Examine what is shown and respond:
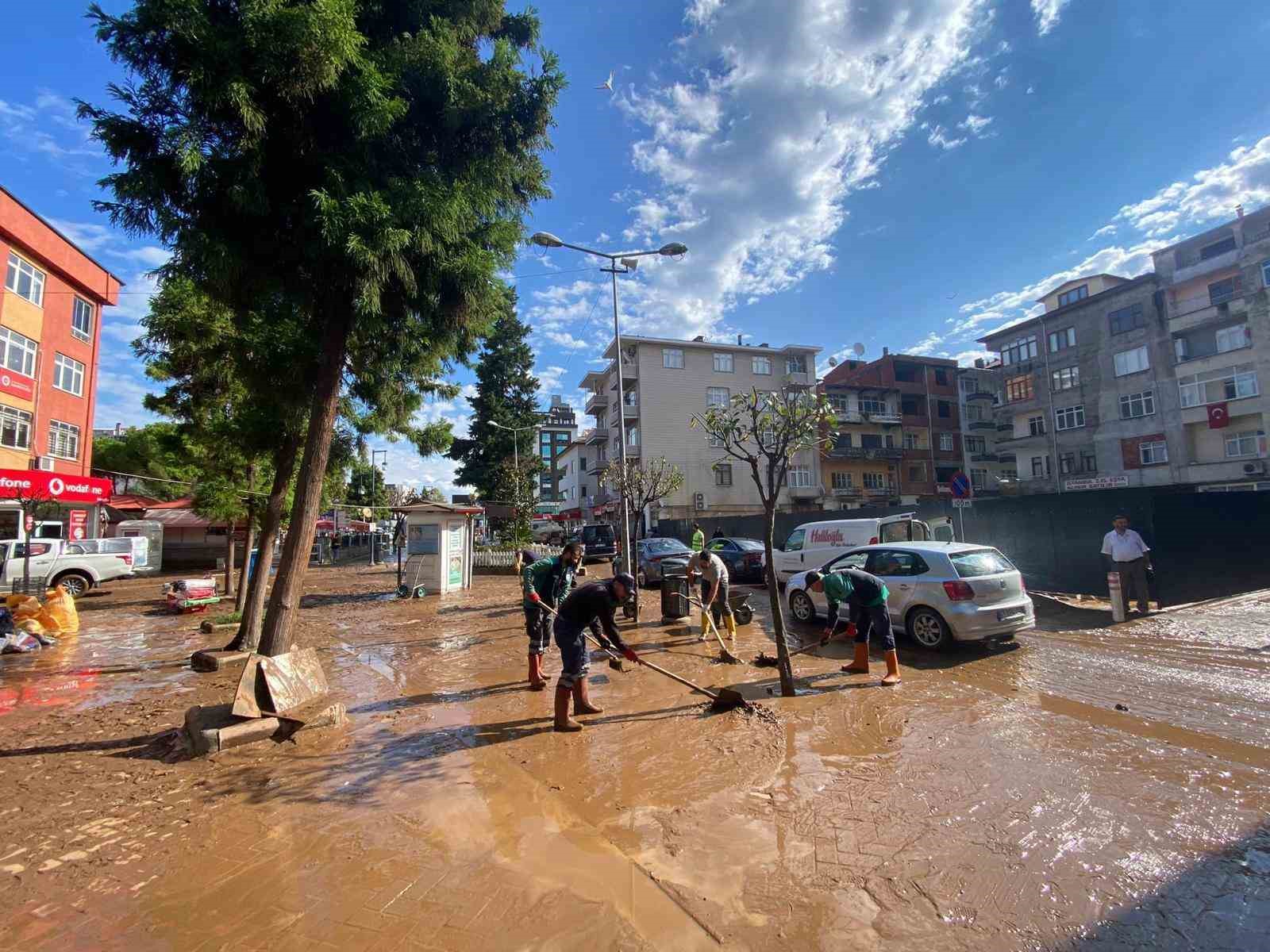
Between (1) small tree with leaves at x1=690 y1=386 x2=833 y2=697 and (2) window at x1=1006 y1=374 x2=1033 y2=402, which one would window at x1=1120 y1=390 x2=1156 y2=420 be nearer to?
(2) window at x1=1006 y1=374 x2=1033 y2=402

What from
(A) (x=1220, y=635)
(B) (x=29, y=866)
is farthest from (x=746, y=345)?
(B) (x=29, y=866)

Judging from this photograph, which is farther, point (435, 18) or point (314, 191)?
point (435, 18)

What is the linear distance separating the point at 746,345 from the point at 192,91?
40.9 meters

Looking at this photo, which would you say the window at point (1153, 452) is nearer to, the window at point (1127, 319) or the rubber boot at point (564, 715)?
the window at point (1127, 319)

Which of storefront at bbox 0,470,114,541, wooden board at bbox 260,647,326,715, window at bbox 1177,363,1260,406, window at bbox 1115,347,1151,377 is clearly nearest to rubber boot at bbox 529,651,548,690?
wooden board at bbox 260,647,326,715

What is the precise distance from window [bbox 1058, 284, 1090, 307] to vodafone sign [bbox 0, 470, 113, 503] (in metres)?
48.1

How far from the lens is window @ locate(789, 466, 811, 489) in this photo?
4141cm

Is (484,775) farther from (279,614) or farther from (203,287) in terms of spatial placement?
(203,287)

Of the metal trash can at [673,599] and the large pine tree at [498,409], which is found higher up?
the large pine tree at [498,409]

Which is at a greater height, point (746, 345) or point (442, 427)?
point (746, 345)

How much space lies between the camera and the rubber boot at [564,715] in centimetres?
555

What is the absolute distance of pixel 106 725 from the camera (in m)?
5.87

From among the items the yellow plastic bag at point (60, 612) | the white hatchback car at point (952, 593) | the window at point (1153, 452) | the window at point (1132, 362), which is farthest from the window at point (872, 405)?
the yellow plastic bag at point (60, 612)

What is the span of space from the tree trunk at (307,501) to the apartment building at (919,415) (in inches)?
1622
